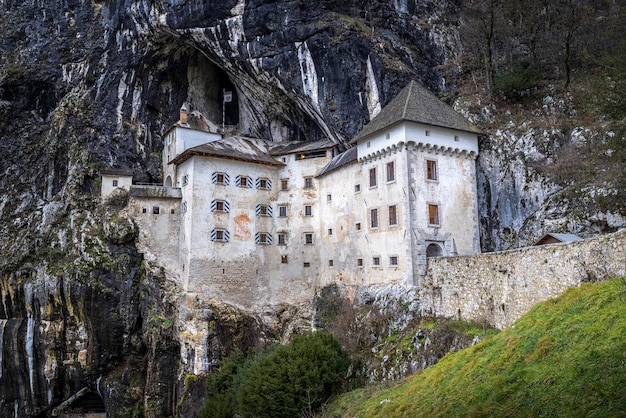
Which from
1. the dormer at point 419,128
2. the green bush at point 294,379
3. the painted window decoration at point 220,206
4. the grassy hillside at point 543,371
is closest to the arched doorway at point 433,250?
the dormer at point 419,128

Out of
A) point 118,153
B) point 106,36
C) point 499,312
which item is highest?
point 106,36

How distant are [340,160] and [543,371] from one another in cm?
2435

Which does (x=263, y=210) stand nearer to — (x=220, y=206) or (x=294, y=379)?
(x=220, y=206)

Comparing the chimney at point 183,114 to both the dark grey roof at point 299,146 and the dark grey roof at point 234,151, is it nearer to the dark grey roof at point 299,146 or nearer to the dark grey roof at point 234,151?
the dark grey roof at point 234,151

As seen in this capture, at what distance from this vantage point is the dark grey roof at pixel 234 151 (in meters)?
37.0

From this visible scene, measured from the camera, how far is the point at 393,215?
1200 inches

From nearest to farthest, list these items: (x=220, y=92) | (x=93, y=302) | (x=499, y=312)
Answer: (x=499, y=312)
(x=93, y=302)
(x=220, y=92)

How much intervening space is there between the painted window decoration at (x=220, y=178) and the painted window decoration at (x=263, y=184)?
2235mm

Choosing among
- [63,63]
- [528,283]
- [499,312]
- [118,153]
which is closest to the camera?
[528,283]

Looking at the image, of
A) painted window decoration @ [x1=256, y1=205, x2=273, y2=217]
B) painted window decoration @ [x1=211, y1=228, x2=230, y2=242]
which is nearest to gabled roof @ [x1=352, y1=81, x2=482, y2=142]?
painted window decoration @ [x1=256, y1=205, x2=273, y2=217]

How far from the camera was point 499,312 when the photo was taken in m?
21.7

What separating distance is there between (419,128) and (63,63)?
104ft

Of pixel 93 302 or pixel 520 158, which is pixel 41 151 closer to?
pixel 93 302

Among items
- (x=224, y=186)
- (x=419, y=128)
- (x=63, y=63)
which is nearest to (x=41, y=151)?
(x=63, y=63)
